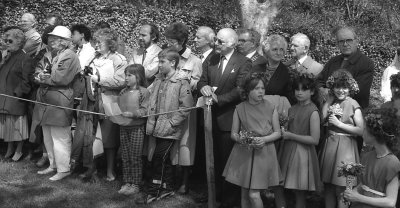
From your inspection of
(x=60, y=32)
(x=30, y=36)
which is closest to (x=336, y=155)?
(x=60, y=32)

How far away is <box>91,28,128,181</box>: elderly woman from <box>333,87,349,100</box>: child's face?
116 inches

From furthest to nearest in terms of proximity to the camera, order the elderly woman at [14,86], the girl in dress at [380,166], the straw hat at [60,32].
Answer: the elderly woman at [14,86]
the straw hat at [60,32]
the girl in dress at [380,166]

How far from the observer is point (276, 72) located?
6.23 m

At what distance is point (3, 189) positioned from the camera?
23.1 feet

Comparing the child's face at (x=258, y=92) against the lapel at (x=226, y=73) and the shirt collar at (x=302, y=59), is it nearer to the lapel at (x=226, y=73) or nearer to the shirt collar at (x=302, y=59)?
the lapel at (x=226, y=73)

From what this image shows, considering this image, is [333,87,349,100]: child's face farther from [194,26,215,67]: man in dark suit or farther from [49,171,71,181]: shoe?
[49,171,71,181]: shoe

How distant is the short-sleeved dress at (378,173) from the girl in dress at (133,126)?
3213 millimetres

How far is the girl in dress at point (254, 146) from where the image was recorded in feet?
18.1

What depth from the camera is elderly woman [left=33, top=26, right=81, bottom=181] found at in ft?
23.6

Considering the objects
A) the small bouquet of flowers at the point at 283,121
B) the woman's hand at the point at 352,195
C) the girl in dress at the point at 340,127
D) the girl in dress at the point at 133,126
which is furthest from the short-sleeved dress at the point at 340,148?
the girl in dress at the point at 133,126

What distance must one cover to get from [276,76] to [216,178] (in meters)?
1.49

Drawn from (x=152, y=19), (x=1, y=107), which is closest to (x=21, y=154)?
(x=1, y=107)

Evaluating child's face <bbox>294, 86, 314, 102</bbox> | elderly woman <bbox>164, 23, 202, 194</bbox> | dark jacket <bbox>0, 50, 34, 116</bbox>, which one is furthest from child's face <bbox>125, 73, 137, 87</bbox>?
child's face <bbox>294, 86, 314, 102</bbox>

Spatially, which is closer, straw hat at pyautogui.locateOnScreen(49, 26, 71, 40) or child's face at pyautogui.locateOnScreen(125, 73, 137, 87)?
child's face at pyautogui.locateOnScreen(125, 73, 137, 87)
